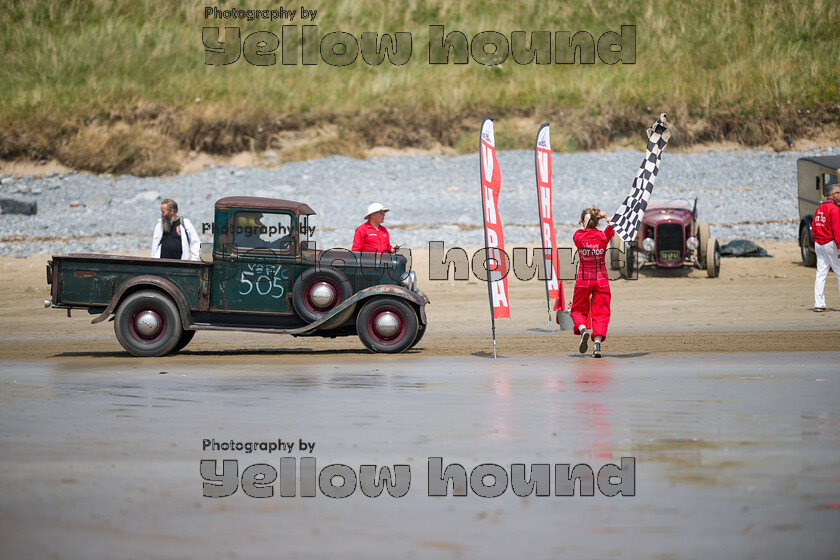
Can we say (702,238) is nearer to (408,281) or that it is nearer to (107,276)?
(408,281)

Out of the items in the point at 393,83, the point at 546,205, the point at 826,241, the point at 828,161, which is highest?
the point at 393,83

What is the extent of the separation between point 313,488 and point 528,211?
20.3 metres

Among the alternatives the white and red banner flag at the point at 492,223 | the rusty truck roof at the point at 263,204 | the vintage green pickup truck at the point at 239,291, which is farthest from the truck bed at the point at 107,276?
the white and red banner flag at the point at 492,223

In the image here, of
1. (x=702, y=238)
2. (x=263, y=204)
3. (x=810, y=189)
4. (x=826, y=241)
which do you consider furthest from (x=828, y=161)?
(x=263, y=204)

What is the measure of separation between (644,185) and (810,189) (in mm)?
11208

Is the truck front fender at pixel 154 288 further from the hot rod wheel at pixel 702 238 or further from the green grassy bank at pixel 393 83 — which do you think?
the green grassy bank at pixel 393 83

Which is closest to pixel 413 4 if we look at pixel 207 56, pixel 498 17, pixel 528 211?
pixel 498 17

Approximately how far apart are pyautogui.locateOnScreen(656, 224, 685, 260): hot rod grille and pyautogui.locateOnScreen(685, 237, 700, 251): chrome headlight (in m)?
0.14

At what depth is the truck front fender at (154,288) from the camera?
12.1 metres

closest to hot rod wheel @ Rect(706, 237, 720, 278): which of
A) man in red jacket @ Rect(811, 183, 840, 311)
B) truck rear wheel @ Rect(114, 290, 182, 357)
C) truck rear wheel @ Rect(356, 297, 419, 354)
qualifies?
man in red jacket @ Rect(811, 183, 840, 311)

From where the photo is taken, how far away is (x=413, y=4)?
38250mm

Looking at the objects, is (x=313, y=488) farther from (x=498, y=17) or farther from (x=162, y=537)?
(x=498, y=17)

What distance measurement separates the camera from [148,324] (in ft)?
39.9

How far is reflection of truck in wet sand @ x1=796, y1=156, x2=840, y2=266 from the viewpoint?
70.7 ft
